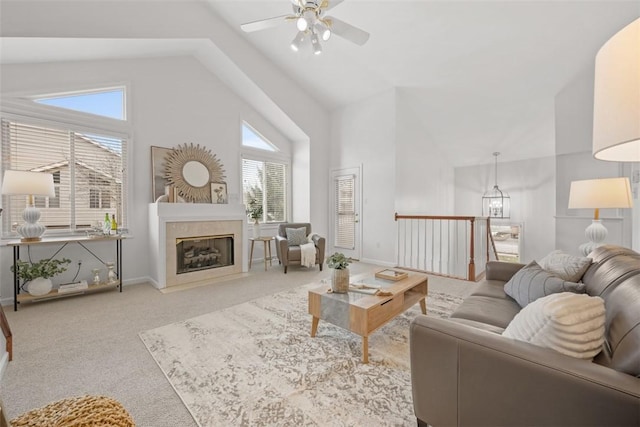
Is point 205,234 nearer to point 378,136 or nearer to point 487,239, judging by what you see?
point 378,136

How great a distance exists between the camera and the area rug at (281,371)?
1.50 meters

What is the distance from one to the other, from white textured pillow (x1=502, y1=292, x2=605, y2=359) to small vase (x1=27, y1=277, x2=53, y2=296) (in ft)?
14.7

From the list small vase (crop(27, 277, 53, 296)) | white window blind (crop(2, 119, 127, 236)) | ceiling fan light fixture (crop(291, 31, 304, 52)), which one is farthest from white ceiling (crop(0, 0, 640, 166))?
small vase (crop(27, 277, 53, 296))

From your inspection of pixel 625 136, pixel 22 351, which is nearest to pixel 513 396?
pixel 625 136

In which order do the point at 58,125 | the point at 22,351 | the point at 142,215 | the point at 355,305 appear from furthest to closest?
the point at 142,215, the point at 58,125, the point at 22,351, the point at 355,305

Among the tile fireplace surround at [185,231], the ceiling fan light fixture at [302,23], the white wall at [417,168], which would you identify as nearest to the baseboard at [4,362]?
the tile fireplace surround at [185,231]

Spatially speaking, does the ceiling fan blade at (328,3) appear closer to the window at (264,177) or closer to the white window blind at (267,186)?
the window at (264,177)

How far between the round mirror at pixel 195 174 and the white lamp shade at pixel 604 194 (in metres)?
5.22

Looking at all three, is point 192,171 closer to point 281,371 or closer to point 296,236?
point 296,236

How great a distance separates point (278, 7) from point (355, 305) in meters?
4.26

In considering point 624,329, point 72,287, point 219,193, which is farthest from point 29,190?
point 624,329

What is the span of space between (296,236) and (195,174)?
2.09 meters

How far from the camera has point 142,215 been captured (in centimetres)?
418

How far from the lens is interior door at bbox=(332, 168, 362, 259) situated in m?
5.87
